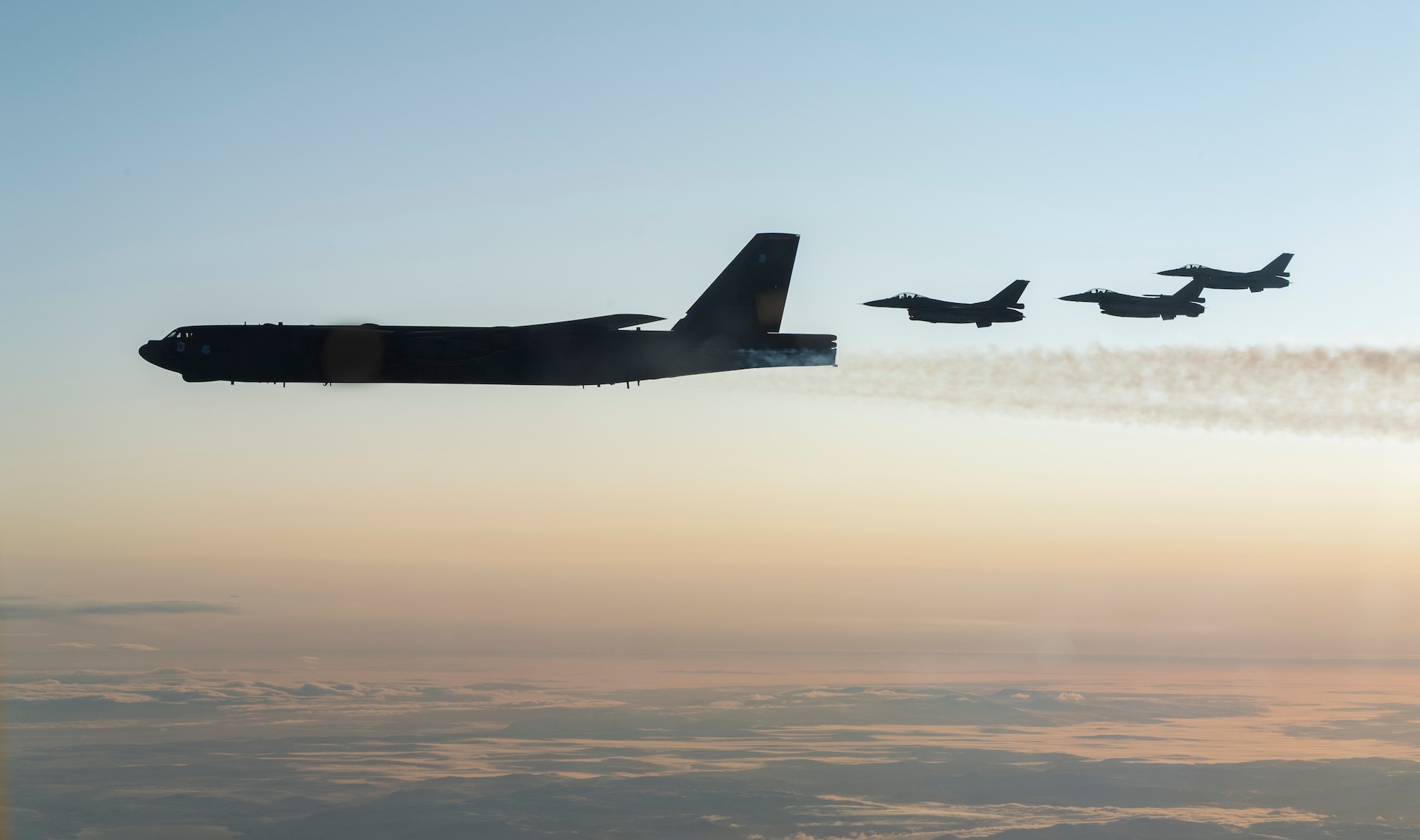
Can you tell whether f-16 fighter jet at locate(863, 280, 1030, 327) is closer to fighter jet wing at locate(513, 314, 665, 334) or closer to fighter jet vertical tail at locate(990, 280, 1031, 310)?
fighter jet vertical tail at locate(990, 280, 1031, 310)

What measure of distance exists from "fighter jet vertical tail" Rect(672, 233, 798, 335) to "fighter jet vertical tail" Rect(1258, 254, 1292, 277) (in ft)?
116

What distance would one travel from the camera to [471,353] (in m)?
46.7

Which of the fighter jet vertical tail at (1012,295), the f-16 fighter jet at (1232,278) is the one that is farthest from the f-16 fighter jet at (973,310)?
the f-16 fighter jet at (1232,278)

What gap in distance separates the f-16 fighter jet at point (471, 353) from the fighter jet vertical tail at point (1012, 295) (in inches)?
636

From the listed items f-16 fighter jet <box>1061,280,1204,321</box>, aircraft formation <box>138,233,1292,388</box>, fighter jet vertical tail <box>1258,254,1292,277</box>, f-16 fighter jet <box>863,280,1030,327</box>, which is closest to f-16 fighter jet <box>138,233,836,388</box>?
aircraft formation <box>138,233,1292,388</box>

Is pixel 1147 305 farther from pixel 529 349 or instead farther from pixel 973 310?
pixel 529 349

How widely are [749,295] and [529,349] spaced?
1114cm

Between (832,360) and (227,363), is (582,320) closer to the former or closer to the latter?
(832,360)

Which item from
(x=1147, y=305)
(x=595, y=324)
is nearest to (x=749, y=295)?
(x=595, y=324)

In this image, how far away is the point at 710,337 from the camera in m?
48.6

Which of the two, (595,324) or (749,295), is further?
(749,295)

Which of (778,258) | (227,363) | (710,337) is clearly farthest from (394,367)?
(778,258)

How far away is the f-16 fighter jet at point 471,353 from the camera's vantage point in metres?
46.8

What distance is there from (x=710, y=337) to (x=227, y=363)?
2342 centimetres
